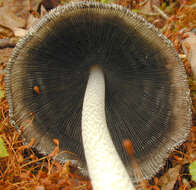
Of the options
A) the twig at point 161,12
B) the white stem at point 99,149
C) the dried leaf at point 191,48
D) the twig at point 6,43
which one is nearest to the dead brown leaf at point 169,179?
the white stem at point 99,149

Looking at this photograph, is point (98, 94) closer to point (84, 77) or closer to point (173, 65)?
point (84, 77)

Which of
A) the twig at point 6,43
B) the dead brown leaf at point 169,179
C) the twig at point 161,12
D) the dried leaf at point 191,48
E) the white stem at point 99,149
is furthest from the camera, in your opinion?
the twig at point 161,12

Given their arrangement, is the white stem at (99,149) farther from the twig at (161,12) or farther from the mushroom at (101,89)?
the twig at (161,12)

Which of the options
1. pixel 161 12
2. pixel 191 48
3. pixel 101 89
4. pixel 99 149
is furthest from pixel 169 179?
pixel 161 12

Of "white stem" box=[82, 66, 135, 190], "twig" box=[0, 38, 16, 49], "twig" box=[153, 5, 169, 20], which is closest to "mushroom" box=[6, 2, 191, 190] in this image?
"white stem" box=[82, 66, 135, 190]

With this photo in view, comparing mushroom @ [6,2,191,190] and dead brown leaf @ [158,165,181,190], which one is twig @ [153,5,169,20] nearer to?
mushroom @ [6,2,191,190]

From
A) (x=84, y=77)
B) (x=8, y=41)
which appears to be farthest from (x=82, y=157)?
(x=8, y=41)

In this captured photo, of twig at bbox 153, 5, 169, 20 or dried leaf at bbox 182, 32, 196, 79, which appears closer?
dried leaf at bbox 182, 32, 196, 79

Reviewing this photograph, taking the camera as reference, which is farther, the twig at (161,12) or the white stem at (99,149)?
the twig at (161,12)
